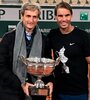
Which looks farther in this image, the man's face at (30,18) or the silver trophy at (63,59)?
the silver trophy at (63,59)

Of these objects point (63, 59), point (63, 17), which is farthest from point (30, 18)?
point (63, 59)

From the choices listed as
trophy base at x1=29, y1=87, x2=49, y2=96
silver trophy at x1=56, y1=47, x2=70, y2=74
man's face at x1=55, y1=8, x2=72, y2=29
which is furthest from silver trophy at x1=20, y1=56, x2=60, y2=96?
man's face at x1=55, y1=8, x2=72, y2=29

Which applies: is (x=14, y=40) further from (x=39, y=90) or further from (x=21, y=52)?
(x=39, y=90)

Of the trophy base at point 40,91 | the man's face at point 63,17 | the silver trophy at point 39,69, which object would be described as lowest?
the trophy base at point 40,91

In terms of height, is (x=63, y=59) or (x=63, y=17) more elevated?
(x=63, y=17)

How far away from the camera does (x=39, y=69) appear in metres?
2.45

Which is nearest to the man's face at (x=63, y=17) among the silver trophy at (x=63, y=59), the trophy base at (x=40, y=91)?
the silver trophy at (x=63, y=59)

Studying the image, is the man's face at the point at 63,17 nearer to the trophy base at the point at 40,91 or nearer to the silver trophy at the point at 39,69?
the silver trophy at the point at 39,69

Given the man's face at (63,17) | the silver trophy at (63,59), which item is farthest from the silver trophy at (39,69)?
the man's face at (63,17)

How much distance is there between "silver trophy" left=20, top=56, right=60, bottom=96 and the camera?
2.41m

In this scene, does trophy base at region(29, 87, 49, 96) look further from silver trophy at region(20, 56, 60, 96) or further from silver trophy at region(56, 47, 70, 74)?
silver trophy at region(56, 47, 70, 74)

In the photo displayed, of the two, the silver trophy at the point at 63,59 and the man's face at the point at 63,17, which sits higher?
the man's face at the point at 63,17

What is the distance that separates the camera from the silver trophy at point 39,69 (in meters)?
2.41

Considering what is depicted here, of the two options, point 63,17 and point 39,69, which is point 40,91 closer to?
point 39,69
